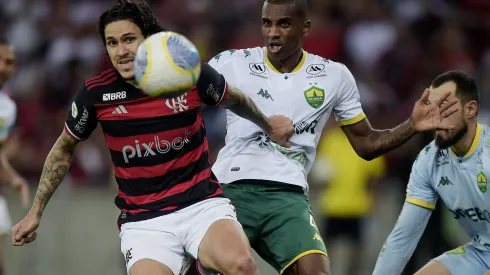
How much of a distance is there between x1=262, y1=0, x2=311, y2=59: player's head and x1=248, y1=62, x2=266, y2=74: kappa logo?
0.43 feet

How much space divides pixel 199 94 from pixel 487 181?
209 centimetres

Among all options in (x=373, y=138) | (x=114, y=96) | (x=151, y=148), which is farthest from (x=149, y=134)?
(x=373, y=138)

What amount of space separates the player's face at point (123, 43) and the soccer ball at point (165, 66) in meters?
0.40

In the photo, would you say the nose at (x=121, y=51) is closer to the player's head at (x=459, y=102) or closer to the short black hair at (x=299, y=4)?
the short black hair at (x=299, y=4)

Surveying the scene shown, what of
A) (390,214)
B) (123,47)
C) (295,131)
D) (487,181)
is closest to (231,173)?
(295,131)

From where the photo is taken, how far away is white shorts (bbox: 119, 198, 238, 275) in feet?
19.1

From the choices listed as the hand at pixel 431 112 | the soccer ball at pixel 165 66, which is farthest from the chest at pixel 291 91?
the soccer ball at pixel 165 66

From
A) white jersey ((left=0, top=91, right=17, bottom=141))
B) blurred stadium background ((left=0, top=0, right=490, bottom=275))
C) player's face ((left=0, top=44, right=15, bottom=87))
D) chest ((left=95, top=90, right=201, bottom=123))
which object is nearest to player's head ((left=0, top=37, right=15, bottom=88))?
player's face ((left=0, top=44, right=15, bottom=87))

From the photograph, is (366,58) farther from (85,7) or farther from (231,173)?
(231,173)

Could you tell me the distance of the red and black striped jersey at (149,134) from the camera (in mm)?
5926

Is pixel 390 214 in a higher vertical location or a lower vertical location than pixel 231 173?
lower

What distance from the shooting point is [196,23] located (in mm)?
14086

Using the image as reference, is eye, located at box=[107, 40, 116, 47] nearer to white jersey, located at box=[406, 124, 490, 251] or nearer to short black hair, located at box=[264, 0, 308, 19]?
short black hair, located at box=[264, 0, 308, 19]

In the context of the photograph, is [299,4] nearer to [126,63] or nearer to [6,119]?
[126,63]
